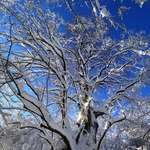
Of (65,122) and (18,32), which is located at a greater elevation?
(18,32)

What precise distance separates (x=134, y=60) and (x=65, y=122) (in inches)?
180

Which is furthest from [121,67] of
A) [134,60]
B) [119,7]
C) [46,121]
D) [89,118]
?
[119,7]

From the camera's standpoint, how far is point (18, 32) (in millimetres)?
6836

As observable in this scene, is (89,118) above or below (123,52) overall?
below

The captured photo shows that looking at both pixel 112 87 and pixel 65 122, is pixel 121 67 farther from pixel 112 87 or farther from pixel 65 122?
pixel 65 122

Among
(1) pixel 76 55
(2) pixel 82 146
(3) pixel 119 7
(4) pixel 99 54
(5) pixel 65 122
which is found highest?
(4) pixel 99 54

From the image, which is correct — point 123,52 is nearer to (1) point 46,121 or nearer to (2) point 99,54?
(2) point 99,54

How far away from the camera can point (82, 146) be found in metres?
5.12

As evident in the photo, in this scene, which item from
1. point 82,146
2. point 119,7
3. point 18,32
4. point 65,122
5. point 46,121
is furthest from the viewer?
point 18,32

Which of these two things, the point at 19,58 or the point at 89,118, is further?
the point at 19,58

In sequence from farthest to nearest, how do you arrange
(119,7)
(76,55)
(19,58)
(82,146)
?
(76,55) → (19,58) → (82,146) → (119,7)

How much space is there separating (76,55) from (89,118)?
2.90 meters

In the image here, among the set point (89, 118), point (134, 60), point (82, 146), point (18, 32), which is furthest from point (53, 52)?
point (134, 60)

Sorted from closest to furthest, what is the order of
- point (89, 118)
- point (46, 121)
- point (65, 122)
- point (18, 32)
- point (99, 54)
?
point (46, 121) → point (65, 122) → point (89, 118) → point (18, 32) → point (99, 54)
